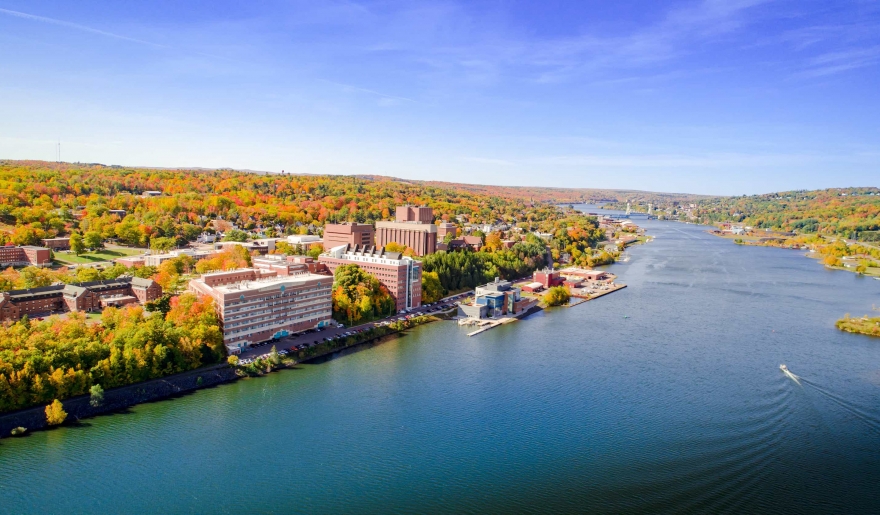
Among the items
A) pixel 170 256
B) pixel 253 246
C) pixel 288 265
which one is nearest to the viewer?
pixel 288 265

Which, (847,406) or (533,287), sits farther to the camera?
(533,287)

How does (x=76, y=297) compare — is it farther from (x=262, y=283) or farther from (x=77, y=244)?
(x=77, y=244)

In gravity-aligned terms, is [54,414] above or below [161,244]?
below

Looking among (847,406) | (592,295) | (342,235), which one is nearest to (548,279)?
(592,295)

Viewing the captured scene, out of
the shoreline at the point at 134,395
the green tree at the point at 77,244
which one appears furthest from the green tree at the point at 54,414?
the green tree at the point at 77,244

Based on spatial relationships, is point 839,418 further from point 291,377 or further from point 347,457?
point 291,377

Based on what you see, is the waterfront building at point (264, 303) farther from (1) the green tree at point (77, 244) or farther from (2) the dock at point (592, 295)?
(2) the dock at point (592, 295)

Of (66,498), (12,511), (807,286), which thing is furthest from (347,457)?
(807,286)

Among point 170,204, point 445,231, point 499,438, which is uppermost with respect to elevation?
point 170,204
